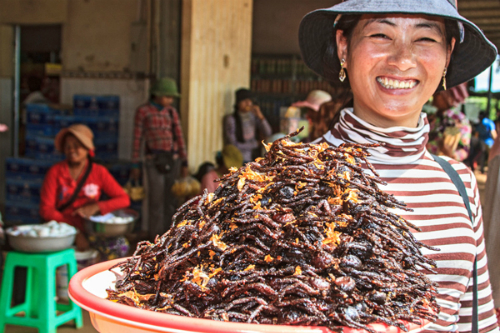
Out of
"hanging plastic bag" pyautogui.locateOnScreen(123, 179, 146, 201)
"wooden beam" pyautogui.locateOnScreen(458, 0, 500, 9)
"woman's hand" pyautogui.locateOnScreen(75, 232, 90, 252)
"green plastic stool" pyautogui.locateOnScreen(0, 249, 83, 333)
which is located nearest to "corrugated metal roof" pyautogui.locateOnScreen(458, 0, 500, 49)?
"wooden beam" pyautogui.locateOnScreen(458, 0, 500, 9)

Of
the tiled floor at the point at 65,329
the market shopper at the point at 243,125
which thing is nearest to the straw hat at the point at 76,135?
the tiled floor at the point at 65,329

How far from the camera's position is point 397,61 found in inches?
53.3

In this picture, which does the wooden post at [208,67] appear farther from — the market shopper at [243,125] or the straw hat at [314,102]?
the straw hat at [314,102]

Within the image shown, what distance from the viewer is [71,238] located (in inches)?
161

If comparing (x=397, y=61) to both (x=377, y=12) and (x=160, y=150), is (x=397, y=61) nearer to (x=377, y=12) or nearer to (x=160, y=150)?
(x=377, y=12)

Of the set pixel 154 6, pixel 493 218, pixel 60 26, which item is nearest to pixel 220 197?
pixel 493 218

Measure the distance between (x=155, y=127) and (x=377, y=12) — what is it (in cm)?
517

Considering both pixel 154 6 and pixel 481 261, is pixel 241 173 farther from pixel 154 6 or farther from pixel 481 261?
pixel 154 6

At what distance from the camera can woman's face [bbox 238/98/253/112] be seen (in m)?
6.78

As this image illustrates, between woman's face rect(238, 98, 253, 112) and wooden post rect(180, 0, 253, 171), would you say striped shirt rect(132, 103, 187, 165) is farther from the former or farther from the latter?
woman's face rect(238, 98, 253, 112)

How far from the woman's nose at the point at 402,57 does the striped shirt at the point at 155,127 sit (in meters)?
5.11

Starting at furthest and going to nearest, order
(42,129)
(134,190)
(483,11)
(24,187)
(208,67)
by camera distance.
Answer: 1. (483,11)
2. (208,67)
3. (42,129)
4. (24,187)
5. (134,190)

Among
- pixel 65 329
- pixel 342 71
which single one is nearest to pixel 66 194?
pixel 65 329

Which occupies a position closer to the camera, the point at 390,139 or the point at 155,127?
the point at 390,139
